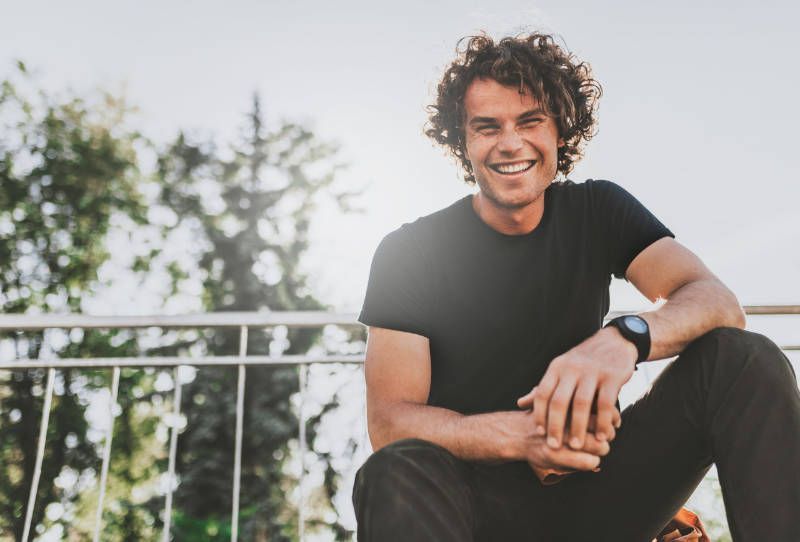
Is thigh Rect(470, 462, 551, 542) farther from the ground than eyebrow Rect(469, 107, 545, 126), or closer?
closer

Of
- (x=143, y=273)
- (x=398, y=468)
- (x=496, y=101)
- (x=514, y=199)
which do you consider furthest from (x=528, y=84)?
(x=143, y=273)

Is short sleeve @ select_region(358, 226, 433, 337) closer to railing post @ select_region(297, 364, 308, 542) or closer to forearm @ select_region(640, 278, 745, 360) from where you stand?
forearm @ select_region(640, 278, 745, 360)

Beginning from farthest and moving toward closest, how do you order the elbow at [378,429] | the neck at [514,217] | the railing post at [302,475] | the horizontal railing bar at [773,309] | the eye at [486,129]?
1. the horizontal railing bar at [773,309]
2. the railing post at [302,475]
3. the eye at [486,129]
4. the neck at [514,217]
5. the elbow at [378,429]

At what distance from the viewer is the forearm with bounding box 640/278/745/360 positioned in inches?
51.6

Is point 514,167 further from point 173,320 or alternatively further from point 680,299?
point 173,320

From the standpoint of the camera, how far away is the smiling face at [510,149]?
Result: 1849mm

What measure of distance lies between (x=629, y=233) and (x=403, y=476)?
3.31ft

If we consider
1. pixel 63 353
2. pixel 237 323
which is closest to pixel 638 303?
pixel 237 323

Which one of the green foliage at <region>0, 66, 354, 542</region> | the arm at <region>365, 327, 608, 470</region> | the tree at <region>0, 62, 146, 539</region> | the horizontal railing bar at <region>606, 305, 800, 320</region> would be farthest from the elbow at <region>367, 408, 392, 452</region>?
the tree at <region>0, 62, 146, 539</region>

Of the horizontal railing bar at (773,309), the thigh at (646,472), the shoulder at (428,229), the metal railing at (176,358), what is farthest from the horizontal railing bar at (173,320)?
the thigh at (646,472)

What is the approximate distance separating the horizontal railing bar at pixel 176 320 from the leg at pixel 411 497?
159cm

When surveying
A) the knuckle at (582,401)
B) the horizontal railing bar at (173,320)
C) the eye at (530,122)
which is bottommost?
the horizontal railing bar at (173,320)

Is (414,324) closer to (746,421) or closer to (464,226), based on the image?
(464,226)

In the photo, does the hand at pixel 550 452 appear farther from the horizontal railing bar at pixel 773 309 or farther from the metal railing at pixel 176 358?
the horizontal railing bar at pixel 773 309
